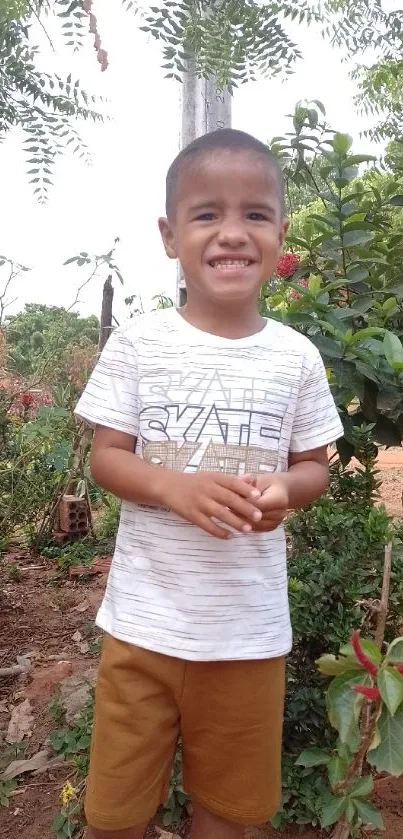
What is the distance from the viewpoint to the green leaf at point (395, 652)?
0.93 metres

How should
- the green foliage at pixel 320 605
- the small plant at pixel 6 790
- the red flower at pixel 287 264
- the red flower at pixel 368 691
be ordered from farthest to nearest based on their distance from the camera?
the red flower at pixel 287 264
the small plant at pixel 6 790
the green foliage at pixel 320 605
the red flower at pixel 368 691

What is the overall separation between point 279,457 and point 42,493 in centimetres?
288

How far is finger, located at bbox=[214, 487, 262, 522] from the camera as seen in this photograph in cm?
101

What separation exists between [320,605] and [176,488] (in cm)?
70

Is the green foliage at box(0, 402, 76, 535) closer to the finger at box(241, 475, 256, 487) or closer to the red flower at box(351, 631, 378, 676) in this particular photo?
the finger at box(241, 475, 256, 487)

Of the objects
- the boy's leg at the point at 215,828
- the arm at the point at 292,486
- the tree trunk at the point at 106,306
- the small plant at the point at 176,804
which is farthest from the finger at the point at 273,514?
the tree trunk at the point at 106,306

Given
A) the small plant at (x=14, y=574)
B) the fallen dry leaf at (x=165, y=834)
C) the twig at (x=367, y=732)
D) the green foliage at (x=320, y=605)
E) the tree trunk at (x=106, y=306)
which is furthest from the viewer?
the small plant at (x=14, y=574)

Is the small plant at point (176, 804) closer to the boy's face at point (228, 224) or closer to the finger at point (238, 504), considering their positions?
the finger at point (238, 504)

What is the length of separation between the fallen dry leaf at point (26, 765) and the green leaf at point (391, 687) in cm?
141

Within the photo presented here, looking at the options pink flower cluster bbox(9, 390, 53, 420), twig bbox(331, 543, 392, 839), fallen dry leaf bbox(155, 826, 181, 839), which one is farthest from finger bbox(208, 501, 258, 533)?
pink flower cluster bbox(9, 390, 53, 420)

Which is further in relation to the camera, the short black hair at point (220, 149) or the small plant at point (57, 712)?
the small plant at point (57, 712)

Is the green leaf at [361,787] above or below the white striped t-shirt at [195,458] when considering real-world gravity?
below

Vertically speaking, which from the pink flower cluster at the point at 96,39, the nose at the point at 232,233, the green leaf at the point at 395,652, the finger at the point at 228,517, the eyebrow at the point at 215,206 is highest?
the pink flower cluster at the point at 96,39

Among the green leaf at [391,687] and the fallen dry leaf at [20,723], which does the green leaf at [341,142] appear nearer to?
the green leaf at [391,687]
